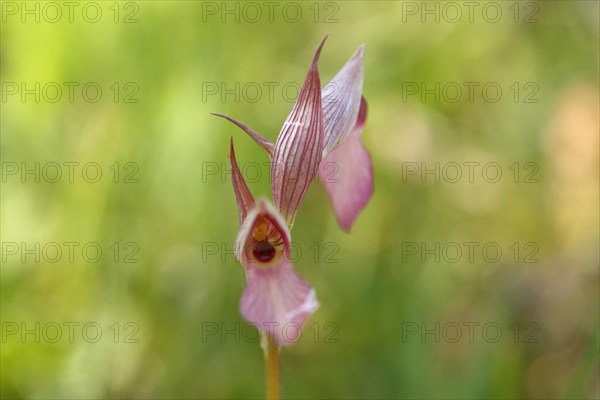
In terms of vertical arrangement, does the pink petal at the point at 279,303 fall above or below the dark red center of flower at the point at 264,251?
below

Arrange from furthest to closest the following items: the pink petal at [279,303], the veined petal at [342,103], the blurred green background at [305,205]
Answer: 1. the blurred green background at [305,205]
2. the veined petal at [342,103]
3. the pink petal at [279,303]

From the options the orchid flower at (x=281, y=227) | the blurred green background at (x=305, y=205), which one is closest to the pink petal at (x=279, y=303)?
the orchid flower at (x=281, y=227)

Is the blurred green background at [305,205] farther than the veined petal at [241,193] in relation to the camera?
Yes

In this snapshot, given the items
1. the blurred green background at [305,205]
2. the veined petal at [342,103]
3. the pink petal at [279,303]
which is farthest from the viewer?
the blurred green background at [305,205]

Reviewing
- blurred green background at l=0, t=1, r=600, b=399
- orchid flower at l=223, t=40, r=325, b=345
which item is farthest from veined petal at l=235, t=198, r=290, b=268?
blurred green background at l=0, t=1, r=600, b=399

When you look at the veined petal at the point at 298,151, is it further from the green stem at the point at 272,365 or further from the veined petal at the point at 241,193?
the green stem at the point at 272,365

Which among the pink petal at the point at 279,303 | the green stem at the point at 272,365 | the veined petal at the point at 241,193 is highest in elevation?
the veined petal at the point at 241,193

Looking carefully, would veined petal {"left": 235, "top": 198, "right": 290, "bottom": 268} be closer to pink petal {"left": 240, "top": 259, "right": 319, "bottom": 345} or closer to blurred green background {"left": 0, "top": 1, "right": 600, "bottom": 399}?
pink petal {"left": 240, "top": 259, "right": 319, "bottom": 345}

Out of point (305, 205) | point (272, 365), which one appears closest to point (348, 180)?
point (272, 365)
